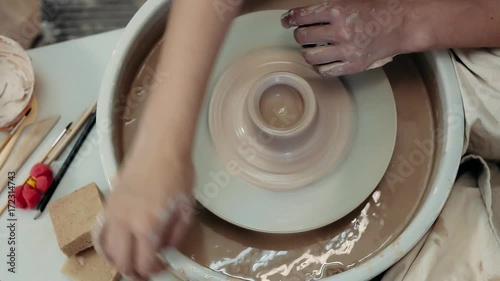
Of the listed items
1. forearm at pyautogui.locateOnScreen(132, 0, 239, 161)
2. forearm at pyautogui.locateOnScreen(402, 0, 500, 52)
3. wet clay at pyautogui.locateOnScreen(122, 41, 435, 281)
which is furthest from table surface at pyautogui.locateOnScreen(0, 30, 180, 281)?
forearm at pyautogui.locateOnScreen(402, 0, 500, 52)

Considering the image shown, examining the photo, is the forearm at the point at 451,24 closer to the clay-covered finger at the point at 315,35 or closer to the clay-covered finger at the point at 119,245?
the clay-covered finger at the point at 315,35

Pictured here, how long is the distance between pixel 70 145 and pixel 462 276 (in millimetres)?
968

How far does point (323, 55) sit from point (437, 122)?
1.10ft

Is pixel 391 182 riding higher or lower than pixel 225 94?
lower

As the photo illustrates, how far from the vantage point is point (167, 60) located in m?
0.91

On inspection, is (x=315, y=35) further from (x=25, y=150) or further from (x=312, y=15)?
(x=25, y=150)

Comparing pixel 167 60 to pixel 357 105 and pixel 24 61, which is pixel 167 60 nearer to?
pixel 357 105

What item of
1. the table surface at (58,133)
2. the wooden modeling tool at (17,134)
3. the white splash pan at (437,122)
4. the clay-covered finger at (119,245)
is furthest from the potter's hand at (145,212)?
the wooden modeling tool at (17,134)

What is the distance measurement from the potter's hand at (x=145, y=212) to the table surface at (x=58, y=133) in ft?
1.32

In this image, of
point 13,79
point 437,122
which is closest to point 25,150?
point 13,79

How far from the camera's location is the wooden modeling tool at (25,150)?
139 centimetres

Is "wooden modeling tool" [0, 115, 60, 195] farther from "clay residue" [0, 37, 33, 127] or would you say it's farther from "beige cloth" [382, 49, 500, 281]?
"beige cloth" [382, 49, 500, 281]

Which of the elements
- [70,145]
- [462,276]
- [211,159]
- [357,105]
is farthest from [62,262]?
[462,276]

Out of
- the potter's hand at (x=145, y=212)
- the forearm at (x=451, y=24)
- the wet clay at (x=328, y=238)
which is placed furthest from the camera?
the wet clay at (x=328, y=238)
